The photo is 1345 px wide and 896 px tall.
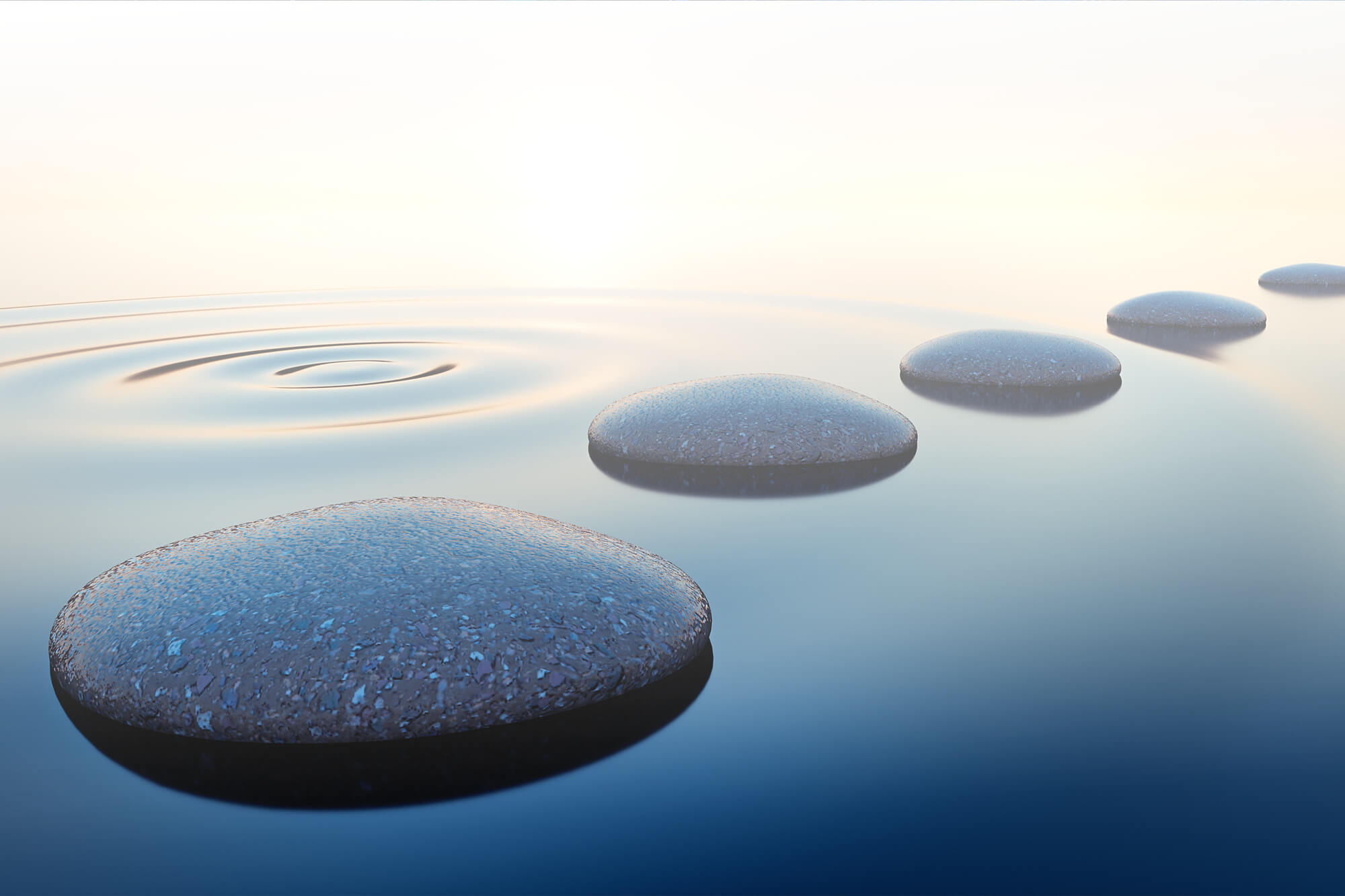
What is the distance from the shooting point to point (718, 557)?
5727 millimetres

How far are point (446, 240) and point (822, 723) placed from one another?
118ft

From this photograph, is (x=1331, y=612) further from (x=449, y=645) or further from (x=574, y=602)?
(x=449, y=645)

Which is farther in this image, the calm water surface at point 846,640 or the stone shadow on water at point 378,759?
the stone shadow on water at point 378,759

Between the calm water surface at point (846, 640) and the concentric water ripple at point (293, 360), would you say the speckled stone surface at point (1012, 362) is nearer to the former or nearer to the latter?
the calm water surface at point (846, 640)

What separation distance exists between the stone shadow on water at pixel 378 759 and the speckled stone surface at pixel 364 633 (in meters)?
0.05

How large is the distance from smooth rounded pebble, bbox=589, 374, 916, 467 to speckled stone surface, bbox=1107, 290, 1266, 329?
9275 millimetres

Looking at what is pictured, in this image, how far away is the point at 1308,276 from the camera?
71.5ft

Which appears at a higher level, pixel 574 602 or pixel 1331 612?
pixel 574 602

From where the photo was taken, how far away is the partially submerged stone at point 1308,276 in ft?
70.9

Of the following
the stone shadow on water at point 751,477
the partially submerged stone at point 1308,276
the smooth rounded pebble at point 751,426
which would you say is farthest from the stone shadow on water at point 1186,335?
the partially submerged stone at point 1308,276

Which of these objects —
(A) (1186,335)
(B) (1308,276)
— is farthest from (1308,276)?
(A) (1186,335)

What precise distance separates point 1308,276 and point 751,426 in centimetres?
1987

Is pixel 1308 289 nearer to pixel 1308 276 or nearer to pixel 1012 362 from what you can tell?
pixel 1308 276

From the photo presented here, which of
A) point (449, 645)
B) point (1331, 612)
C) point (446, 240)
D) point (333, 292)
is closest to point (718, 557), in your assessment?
point (449, 645)
